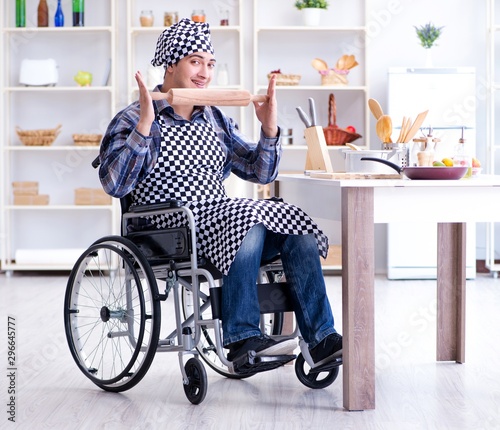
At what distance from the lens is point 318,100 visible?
5.93 metres

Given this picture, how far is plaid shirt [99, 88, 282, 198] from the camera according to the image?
2.44m

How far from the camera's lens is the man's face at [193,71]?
261cm

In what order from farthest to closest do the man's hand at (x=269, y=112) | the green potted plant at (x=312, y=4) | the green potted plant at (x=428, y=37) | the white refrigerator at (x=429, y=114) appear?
1. the green potted plant at (x=312, y=4)
2. the green potted plant at (x=428, y=37)
3. the white refrigerator at (x=429, y=114)
4. the man's hand at (x=269, y=112)

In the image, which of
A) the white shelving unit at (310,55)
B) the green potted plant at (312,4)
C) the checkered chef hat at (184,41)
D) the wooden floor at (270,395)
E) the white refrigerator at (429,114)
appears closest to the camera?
the wooden floor at (270,395)

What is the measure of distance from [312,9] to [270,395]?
11.8ft

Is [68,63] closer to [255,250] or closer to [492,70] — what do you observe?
[492,70]

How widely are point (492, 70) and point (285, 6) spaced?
4.66 ft

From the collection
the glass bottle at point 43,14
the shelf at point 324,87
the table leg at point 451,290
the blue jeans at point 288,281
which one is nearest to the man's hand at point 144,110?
the blue jeans at point 288,281

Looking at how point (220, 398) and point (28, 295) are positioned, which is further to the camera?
point (28, 295)

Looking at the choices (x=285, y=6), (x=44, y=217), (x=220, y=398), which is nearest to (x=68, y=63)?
(x=44, y=217)

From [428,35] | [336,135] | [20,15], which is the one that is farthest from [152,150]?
[20,15]

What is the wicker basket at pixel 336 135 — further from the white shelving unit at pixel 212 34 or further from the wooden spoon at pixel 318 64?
the white shelving unit at pixel 212 34

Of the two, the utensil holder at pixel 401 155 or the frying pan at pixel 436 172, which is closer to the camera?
the frying pan at pixel 436 172

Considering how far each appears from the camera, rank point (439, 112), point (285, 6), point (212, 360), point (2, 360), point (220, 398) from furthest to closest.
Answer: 1. point (285, 6)
2. point (439, 112)
3. point (2, 360)
4. point (212, 360)
5. point (220, 398)
